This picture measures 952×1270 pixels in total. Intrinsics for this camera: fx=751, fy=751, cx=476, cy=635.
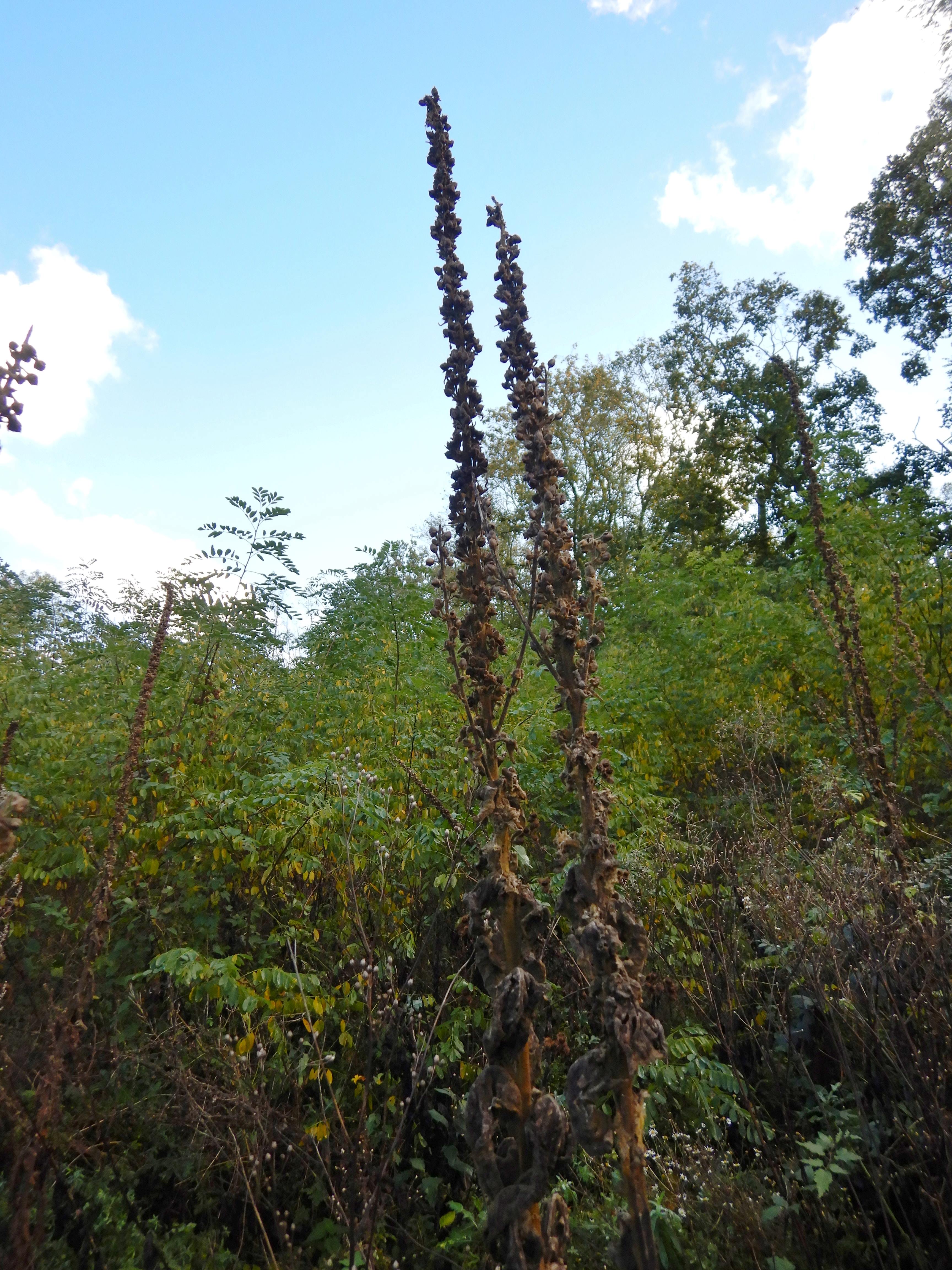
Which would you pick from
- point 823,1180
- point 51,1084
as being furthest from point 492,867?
point 51,1084

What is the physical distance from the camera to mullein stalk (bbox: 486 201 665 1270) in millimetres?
1723

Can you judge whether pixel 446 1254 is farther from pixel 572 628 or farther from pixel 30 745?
pixel 30 745

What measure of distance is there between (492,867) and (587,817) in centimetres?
29

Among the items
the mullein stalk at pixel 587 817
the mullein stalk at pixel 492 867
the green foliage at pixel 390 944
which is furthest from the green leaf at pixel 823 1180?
the mullein stalk at pixel 492 867

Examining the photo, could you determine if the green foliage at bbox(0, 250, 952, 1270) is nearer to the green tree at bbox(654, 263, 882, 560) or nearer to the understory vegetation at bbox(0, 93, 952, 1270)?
the understory vegetation at bbox(0, 93, 952, 1270)

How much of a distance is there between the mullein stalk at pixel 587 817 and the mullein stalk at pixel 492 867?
11 centimetres

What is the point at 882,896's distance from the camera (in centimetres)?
322

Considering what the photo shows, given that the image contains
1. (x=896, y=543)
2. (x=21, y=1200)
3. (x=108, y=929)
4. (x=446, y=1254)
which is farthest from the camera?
(x=896, y=543)

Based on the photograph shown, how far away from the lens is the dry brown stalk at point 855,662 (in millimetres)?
3221

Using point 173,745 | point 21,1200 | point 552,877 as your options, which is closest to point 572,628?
point 552,877

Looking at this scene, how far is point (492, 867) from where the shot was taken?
1995 millimetres

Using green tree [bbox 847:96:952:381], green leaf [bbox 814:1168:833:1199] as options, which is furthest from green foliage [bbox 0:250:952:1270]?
green tree [bbox 847:96:952:381]

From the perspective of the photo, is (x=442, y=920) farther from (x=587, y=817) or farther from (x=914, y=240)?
(x=914, y=240)

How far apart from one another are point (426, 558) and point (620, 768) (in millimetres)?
3107
